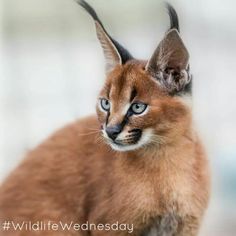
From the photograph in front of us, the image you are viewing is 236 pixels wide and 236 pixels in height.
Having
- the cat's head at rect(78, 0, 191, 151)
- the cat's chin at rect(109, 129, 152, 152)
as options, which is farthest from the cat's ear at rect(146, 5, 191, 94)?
the cat's chin at rect(109, 129, 152, 152)

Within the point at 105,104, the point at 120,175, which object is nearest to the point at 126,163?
the point at 120,175

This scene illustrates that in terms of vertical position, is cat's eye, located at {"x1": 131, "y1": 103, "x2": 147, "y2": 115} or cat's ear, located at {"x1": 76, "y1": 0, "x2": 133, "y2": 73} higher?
cat's ear, located at {"x1": 76, "y1": 0, "x2": 133, "y2": 73}

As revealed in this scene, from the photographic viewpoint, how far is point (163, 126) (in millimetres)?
1512

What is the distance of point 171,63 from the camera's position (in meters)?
1.50

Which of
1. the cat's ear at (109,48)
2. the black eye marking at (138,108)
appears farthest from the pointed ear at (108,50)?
the black eye marking at (138,108)

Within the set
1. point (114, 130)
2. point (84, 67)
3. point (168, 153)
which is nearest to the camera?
point (114, 130)

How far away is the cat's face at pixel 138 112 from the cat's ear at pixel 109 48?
0.04 m

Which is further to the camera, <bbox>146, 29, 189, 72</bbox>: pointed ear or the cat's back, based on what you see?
the cat's back

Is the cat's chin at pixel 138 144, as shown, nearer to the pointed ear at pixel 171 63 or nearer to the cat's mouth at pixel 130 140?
the cat's mouth at pixel 130 140

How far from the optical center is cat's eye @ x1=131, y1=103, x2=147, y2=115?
4.91 feet

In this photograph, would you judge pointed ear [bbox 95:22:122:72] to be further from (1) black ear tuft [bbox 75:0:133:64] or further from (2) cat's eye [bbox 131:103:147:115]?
(2) cat's eye [bbox 131:103:147:115]

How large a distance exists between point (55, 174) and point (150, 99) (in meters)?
0.32

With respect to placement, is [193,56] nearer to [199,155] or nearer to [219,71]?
[219,71]

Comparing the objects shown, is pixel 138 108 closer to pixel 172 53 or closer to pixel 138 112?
pixel 138 112
